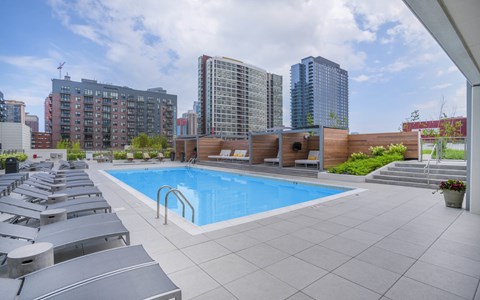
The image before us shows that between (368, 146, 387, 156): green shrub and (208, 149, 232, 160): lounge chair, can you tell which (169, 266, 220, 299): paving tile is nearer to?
(368, 146, 387, 156): green shrub

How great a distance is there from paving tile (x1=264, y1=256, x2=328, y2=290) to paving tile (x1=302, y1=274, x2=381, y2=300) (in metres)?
0.09

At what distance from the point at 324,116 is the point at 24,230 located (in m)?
76.5

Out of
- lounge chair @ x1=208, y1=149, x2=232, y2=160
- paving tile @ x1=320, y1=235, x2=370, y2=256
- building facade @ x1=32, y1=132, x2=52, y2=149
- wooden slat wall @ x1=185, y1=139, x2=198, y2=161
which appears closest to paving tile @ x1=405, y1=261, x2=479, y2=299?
paving tile @ x1=320, y1=235, x2=370, y2=256

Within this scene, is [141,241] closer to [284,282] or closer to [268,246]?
[268,246]

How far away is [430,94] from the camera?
50.1ft

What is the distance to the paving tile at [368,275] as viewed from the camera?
231cm

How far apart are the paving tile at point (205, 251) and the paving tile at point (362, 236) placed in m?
1.87

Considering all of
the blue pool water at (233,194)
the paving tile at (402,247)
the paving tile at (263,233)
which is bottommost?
the blue pool water at (233,194)

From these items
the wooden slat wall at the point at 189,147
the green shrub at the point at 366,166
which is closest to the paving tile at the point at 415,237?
the green shrub at the point at 366,166

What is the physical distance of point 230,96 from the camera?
84000 millimetres

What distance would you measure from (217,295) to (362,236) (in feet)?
8.22

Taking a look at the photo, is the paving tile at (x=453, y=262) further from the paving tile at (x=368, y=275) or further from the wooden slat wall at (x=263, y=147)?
the wooden slat wall at (x=263, y=147)

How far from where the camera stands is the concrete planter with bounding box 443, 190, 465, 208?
5.09 m

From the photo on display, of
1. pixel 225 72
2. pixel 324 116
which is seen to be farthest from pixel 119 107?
pixel 324 116
